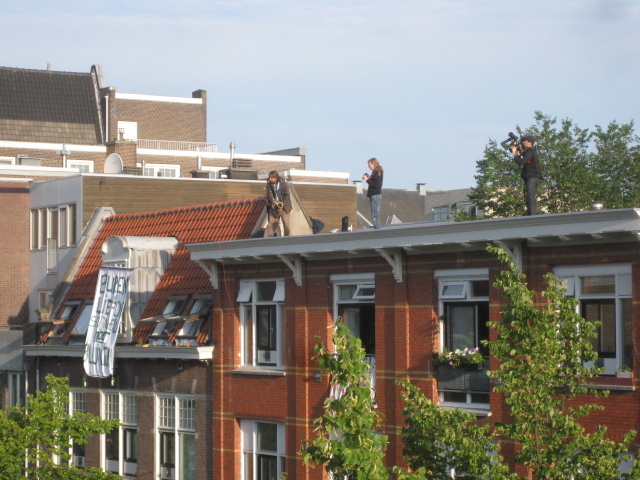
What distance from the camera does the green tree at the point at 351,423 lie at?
16766 millimetres

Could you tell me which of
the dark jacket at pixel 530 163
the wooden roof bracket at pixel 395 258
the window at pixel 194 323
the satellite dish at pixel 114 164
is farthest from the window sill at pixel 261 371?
the satellite dish at pixel 114 164

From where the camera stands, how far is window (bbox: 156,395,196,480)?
3119cm

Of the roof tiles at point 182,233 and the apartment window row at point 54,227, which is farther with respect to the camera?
the apartment window row at point 54,227

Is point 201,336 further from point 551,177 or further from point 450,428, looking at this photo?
point 551,177

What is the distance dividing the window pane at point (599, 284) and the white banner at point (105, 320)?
14.9 meters

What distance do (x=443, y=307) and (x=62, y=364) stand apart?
15.5m

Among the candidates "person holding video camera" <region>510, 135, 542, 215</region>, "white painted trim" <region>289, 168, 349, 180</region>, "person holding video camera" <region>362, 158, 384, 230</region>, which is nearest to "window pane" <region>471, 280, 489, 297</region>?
"person holding video camera" <region>510, 135, 542, 215</region>

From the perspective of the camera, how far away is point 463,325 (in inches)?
957

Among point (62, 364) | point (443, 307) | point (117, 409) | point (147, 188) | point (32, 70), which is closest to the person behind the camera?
point (443, 307)

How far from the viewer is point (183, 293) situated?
3216cm

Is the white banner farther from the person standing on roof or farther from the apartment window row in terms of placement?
the apartment window row

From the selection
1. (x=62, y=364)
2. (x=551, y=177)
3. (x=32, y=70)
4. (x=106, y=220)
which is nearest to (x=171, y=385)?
(x=62, y=364)

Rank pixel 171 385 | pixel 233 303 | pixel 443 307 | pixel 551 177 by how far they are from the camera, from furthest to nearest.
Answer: pixel 551 177 < pixel 171 385 < pixel 233 303 < pixel 443 307

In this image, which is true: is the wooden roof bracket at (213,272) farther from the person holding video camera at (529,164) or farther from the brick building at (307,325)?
the person holding video camera at (529,164)
